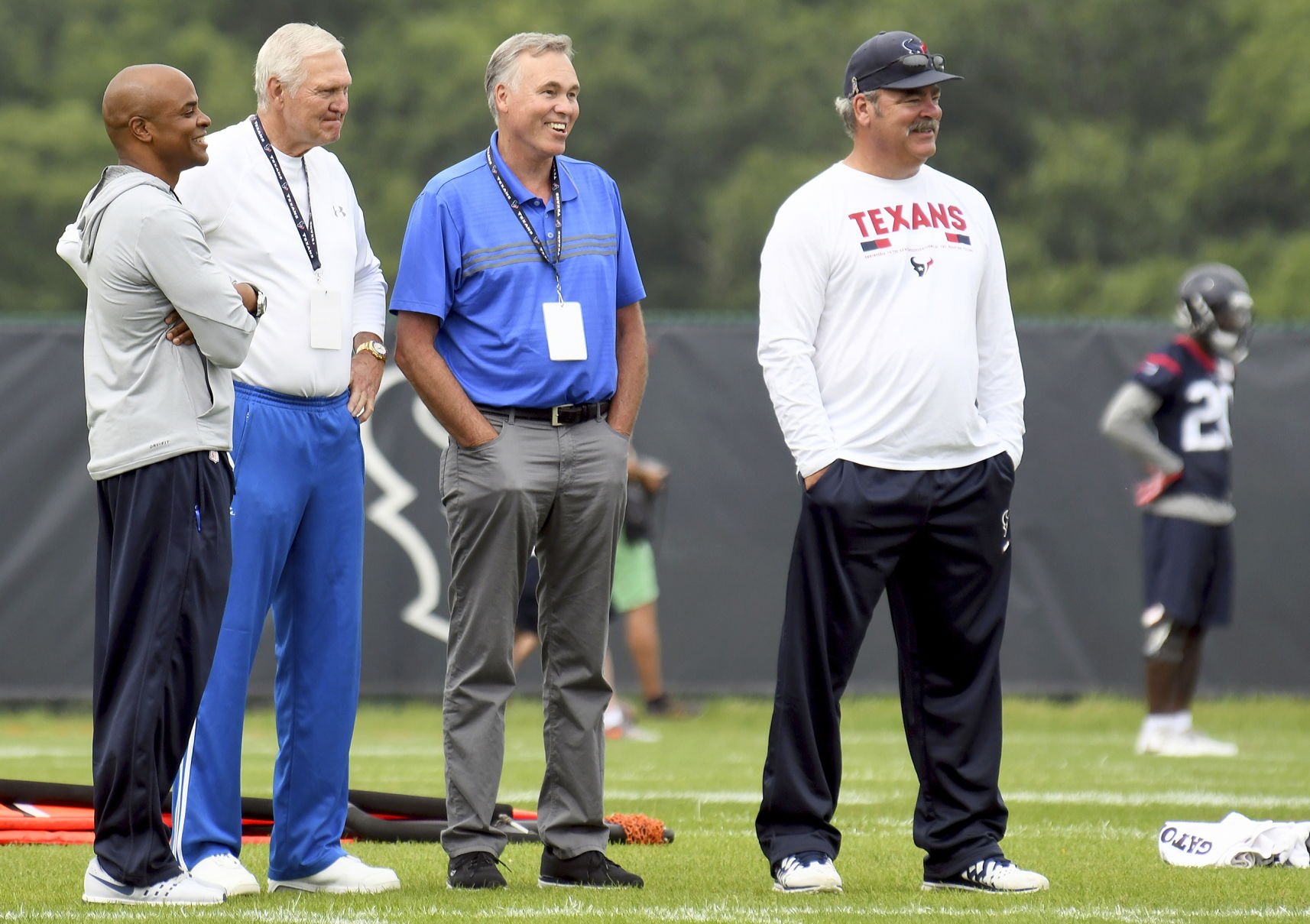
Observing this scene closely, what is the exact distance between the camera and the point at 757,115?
37094 mm

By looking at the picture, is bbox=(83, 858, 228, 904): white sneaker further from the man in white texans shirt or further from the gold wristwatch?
the gold wristwatch

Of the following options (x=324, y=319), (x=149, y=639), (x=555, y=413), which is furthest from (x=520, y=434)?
(x=149, y=639)

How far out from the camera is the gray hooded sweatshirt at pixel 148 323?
486 cm

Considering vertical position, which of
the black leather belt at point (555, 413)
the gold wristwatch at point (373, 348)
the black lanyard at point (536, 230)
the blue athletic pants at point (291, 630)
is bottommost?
the blue athletic pants at point (291, 630)

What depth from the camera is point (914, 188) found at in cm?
556

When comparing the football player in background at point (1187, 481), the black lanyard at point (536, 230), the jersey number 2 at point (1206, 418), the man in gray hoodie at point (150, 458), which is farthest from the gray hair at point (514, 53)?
the jersey number 2 at point (1206, 418)

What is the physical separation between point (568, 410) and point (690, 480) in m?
6.93

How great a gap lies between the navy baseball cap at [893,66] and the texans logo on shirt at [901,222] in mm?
336

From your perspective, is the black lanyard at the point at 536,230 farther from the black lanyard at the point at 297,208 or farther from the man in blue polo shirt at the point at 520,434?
the black lanyard at the point at 297,208

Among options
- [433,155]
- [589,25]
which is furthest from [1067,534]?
[589,25]

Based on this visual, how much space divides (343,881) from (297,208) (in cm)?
186

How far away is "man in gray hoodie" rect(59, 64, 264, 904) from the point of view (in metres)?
4.89

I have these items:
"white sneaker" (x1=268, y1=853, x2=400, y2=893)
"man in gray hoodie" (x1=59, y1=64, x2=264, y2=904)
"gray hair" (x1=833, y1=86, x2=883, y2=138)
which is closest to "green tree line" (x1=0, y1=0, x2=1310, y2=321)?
"gray hair" (x1=833, y1=86, x2=883, y2=138)

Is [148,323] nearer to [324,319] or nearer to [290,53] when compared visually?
[324,319]
